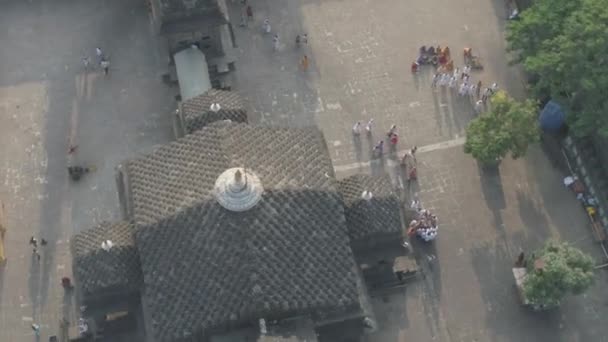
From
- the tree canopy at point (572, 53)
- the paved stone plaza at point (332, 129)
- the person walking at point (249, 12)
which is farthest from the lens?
the person walking at point (249, 12)

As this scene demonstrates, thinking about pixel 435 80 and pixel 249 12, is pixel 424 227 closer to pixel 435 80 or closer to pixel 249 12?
pixel 435 80

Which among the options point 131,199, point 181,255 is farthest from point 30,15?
point 181,255

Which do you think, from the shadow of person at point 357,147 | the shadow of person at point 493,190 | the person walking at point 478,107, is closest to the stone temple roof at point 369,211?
the shadow of person at point 357,147

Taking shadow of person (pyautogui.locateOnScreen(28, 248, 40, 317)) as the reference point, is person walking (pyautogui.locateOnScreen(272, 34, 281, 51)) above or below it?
above

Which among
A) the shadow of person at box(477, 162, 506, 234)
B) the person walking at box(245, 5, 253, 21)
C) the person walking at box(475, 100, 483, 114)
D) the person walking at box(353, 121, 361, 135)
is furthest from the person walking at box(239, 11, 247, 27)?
the shadow of person at box(477, 162, 506, 234)

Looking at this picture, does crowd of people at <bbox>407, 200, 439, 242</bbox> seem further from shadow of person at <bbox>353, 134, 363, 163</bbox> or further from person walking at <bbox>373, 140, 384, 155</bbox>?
shadow of person at <bbox>353, 134, 363, 163</bbox>

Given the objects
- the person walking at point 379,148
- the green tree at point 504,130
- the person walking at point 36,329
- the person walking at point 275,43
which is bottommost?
the person walking at point 36,329

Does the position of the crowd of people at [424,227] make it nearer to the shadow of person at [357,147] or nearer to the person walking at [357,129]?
the shadow of person at [357,147]

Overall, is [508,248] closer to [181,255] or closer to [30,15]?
[181,255]
